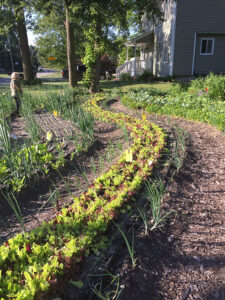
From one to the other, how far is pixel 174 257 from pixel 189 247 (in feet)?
0.64

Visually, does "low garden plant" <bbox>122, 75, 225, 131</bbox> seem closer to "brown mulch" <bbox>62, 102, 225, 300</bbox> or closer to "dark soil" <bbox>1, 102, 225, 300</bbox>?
"dark soil" <bbox>1, 102, 225, 300</bbox>

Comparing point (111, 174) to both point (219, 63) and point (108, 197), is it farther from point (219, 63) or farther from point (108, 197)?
point (219, 63)

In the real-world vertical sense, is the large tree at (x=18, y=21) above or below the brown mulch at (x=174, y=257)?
above

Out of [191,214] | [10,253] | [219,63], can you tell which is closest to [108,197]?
[191,214]

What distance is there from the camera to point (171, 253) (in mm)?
2070

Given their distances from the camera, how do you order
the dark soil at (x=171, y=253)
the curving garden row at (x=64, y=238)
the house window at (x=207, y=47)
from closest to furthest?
the curving garden row at (x=64, y=238) → the dark soil at (x=171, y=253) → the house window at (x=207, y=47)

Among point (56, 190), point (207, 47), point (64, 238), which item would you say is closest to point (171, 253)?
point (64, 238)

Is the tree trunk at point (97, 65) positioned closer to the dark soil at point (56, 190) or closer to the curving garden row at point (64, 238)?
the dark soil at point (56, 190)

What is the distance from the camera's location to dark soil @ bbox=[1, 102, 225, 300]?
1.74 metres

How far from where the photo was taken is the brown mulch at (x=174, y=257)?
174cm

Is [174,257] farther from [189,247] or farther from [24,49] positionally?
[24,49]

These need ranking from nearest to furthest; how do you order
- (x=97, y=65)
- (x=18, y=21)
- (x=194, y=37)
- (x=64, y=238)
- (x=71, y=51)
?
(x=64, y=238) < (x=97, y=65) < (x=71, y=51) < (x=18, y=21) < (x=194, y=37)

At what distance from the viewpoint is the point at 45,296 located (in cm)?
153

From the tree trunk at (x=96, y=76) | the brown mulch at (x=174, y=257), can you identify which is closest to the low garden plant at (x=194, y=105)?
the brown mulch at (x=174, y=257)
